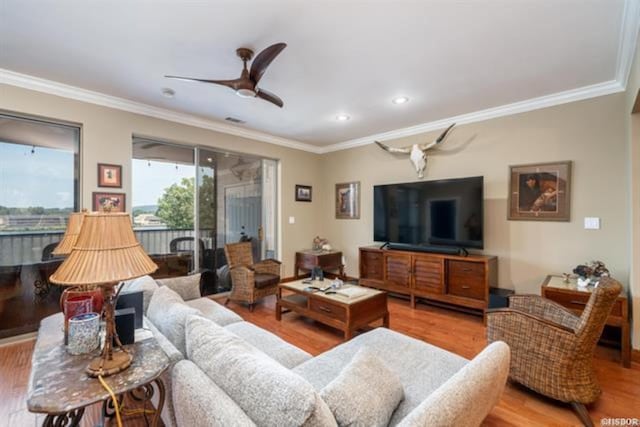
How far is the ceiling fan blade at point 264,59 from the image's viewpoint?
2043 mm

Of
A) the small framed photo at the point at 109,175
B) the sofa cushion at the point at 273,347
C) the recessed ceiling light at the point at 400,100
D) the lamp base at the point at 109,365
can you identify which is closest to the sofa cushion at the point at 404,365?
the sofa cushion at the point at 273,347

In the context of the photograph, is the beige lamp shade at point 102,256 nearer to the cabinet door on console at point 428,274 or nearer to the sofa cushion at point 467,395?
the sofa cushion at point 467,395

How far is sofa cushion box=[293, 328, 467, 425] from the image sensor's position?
152 centimetres

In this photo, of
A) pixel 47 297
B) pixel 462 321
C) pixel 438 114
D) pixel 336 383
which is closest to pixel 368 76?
pixel 438 114

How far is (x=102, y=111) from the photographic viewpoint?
136 inches

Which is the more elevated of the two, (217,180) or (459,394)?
(217,180)

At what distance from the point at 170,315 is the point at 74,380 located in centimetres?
53

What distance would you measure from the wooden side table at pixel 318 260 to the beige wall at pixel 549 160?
2.07 meters

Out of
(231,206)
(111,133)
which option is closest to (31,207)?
(111,133)

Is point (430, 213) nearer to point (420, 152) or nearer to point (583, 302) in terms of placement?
point (420, 152)

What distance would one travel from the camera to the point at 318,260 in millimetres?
5191

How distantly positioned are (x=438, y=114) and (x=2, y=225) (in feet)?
17.0

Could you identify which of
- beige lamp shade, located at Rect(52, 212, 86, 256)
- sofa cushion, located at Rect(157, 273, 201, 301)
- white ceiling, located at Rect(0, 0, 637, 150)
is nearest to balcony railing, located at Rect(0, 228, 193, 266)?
sofa cushion, located at Rect(157, 273, 201, 301)

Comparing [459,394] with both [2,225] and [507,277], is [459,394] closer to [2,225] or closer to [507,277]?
[507,277]
